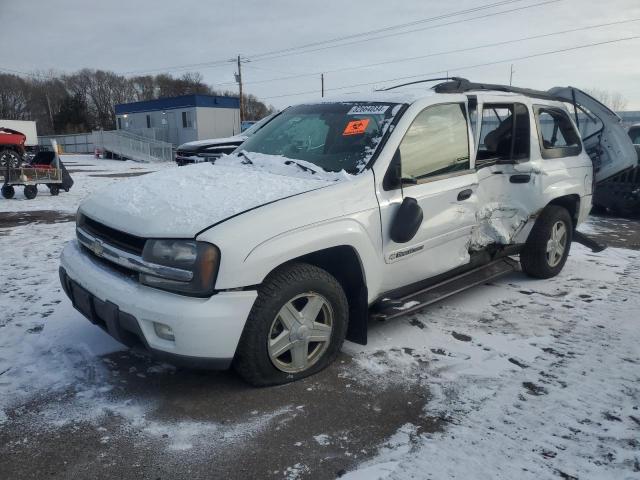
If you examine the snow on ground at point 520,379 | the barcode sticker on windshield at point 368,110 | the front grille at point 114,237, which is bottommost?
the snow on ground at point 520,379

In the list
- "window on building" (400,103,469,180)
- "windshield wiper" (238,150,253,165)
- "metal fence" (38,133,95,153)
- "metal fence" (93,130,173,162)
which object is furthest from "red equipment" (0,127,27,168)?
"metal fence" (38,133,95,153)

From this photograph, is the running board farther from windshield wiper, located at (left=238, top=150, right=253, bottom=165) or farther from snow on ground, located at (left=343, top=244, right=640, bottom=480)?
windshield wiper, located at (left=238, top=150, right=253, bottom=165)

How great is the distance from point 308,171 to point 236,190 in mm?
562

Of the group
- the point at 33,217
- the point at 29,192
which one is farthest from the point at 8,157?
the point at 33,217

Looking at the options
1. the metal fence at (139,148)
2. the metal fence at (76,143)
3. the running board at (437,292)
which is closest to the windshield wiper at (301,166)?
the running board at (437,292)

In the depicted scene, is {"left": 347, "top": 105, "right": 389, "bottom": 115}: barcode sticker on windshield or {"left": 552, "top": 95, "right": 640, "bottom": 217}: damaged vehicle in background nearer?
{"left": 347, "top": 105, "right": 389, "bottom": 115}: barcode sticker on windshield

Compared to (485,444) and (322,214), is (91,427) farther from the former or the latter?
(485,444)

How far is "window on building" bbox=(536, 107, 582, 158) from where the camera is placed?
4719 mm

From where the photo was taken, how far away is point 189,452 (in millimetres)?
2369

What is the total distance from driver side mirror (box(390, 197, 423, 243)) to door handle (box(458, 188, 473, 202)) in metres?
0.61

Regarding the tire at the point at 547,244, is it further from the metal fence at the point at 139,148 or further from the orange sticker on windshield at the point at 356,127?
the metal fence at the point at 139,148

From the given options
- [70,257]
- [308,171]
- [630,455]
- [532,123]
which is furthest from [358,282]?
[532,123]

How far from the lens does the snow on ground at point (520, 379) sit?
2297 millimetres

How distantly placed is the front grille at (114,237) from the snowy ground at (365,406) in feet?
2.86
